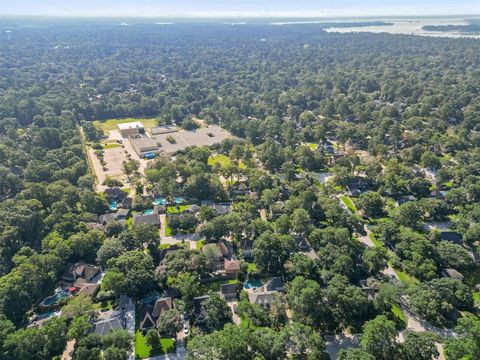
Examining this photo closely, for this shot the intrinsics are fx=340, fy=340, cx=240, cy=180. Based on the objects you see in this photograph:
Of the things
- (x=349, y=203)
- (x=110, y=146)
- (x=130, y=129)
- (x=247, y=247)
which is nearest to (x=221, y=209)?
(x=247, y=247)

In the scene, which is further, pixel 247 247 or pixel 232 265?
pixel 247 247

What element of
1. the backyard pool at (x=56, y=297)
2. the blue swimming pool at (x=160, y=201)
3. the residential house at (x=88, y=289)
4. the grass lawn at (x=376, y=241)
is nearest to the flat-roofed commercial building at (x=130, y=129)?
the blue swimming pool at (x=160, y=201)

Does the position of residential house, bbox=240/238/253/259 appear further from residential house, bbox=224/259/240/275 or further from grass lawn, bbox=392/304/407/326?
grass lawn, bbox=392/304/407/326

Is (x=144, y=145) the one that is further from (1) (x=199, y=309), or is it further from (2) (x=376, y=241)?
(2) (x=376, y=241)

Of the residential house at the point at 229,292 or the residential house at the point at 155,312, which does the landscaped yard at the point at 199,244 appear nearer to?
the residential house at the point at 229,292

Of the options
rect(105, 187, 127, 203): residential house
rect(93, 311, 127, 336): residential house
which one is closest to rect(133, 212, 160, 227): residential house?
rect(105, 187, 127, 203): residential house

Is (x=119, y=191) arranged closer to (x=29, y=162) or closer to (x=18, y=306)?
(x=29, y=162)
